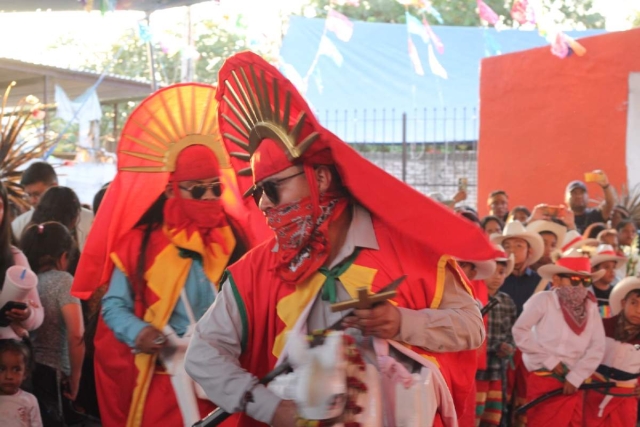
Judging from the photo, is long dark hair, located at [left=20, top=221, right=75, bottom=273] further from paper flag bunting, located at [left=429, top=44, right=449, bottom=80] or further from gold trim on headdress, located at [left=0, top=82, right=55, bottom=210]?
paper flag bunting, located at [left=429, top=44, right=449, bottom=80]

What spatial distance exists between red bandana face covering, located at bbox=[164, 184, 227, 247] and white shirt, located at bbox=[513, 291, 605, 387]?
312cm

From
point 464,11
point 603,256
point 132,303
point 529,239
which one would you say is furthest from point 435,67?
point 132,303

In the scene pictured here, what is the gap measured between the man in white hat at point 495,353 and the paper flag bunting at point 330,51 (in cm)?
1468

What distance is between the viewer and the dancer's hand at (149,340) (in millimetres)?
4496

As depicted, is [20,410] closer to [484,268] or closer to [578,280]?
[484,268]

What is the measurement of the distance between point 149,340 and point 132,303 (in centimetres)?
32

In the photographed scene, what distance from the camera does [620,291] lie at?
714 cm

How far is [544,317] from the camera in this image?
275 inches

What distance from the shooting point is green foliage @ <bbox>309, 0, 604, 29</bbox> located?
2905 cm

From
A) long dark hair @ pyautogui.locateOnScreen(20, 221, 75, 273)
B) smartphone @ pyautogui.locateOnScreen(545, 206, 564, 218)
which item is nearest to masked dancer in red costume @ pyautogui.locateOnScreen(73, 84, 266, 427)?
long dark hair @ pyautogui.locateOnScreen(20, 221, 75, 273)

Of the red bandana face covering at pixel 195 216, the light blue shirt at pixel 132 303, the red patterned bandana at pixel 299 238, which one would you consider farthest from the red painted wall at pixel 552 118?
the red patterned bandana at pixel 299 238

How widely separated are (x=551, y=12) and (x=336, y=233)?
28602mm

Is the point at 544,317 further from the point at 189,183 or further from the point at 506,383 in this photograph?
the point at 189,183

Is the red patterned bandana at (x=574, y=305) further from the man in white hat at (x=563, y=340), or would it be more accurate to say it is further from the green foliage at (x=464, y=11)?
the green foliage at (x=464, y=11)
